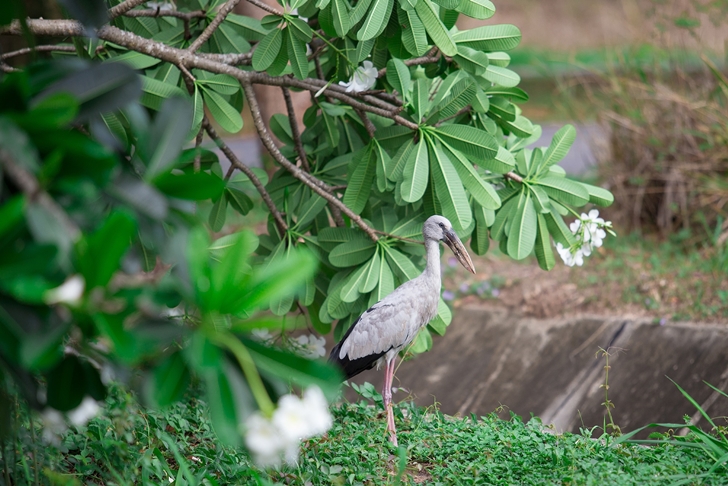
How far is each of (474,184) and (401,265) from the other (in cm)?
58

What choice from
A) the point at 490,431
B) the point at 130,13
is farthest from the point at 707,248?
the point at 130,13

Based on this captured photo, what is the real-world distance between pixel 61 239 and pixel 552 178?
106 inches

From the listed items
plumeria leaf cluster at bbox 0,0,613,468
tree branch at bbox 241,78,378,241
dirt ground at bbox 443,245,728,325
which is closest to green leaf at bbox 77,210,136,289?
plumeria leaf cluster at bbox 0,0,613,468

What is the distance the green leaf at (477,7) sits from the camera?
3086 mm

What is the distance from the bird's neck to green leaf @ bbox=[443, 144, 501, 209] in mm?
313

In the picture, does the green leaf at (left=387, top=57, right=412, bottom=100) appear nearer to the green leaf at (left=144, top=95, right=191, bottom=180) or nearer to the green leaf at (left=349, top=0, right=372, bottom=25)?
the green leaf at (left=349, top=0, right=372, bottom=25)

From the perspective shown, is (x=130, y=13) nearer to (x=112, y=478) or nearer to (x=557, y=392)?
(x=112, y=478)

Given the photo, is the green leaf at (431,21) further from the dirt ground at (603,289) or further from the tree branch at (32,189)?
the dirt ground at (603,289)

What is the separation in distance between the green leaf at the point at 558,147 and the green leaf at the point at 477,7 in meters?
0.85

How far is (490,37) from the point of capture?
3352 mm

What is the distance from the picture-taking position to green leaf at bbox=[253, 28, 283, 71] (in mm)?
3238

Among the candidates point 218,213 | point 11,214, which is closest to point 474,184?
point 218,213

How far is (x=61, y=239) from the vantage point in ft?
4.62

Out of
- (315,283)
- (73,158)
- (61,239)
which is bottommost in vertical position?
(315,283)
